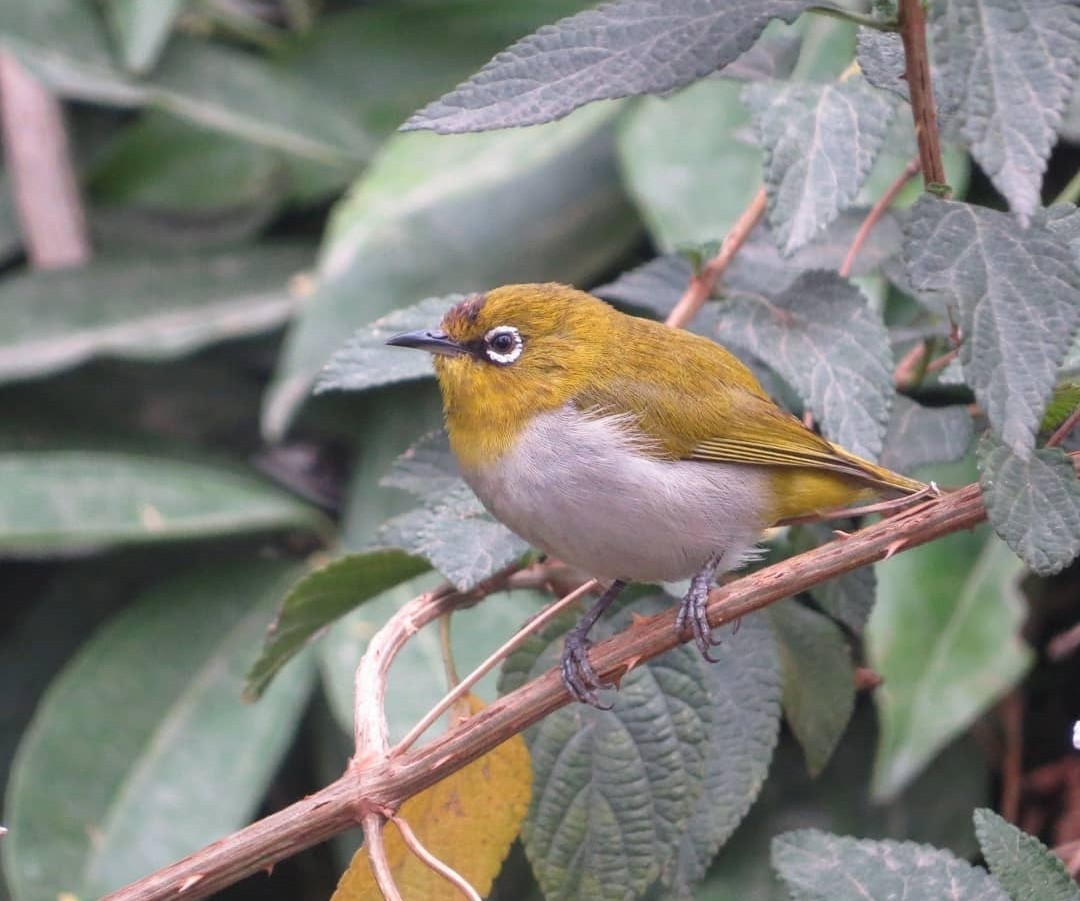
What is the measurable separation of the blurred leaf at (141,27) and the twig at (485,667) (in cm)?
220

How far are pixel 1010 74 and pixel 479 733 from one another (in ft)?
2.57

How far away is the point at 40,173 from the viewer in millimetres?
3590

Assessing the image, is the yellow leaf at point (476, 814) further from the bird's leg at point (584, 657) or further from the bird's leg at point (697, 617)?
the bird's leg at point (697, 617)

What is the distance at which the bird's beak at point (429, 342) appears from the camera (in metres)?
1.80

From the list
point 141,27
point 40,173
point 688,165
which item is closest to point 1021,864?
point 688,165

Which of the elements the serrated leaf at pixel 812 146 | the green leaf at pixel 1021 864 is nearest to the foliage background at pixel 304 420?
the serrated leaf at pixel 812 146

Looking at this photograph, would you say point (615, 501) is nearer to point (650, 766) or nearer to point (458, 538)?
point (458, 538)

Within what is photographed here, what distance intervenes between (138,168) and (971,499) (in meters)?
2.99

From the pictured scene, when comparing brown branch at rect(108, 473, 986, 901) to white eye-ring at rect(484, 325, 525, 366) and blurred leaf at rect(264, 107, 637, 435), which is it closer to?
white eye-ring at rect(484, 325, 525, 366)

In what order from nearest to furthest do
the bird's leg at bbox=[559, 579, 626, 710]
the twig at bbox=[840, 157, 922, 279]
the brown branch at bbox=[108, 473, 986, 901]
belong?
the brown branch at bbox=[108, 473, 986, 901], the bird's leg at bbox=[559, 579, 626, 710], the twig at bbox=[840, 157, 922, 279]

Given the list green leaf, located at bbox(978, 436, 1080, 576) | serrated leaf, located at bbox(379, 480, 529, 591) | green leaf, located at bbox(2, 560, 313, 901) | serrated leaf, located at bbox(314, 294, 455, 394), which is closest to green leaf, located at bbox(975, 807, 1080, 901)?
green leaf, located at bbox(978, 436, 1080, 576)

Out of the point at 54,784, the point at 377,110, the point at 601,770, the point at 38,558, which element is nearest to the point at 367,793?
the point at 601,770

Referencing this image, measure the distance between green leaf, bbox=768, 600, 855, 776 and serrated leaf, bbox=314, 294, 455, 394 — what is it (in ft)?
1.94

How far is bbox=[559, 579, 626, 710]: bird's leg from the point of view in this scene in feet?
4.74
